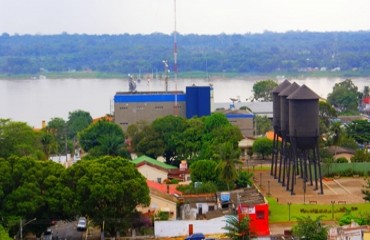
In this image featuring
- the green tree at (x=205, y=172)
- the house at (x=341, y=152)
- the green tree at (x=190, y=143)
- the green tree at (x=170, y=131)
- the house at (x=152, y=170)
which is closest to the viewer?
the green tree at (x=205, y=172)

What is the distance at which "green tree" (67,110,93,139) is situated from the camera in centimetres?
4219

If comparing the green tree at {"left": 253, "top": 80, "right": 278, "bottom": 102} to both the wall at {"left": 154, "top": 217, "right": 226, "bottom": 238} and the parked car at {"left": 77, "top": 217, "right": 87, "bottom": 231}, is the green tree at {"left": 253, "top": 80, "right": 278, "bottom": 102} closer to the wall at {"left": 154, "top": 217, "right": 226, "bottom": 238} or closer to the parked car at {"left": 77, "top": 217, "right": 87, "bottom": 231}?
the parked car at {"left": 77, "top": 217, "right": 87, "bottom": 231}

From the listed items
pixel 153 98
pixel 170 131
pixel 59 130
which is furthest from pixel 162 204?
pixel 59 130

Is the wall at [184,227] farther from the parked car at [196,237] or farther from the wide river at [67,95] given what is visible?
the wide river at [67,95]

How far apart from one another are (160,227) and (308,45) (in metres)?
149

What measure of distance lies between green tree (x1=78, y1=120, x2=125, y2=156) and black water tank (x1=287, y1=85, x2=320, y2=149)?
7972 mm

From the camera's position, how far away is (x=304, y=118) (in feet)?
81.1

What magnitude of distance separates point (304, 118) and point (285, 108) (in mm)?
1996

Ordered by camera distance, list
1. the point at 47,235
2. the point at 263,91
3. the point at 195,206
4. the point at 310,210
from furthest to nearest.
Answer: the point at 263,91 < the point at 310,210 < the point at 195,206 < the point at 47,235

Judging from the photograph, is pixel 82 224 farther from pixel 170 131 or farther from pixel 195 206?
pixel 170 131

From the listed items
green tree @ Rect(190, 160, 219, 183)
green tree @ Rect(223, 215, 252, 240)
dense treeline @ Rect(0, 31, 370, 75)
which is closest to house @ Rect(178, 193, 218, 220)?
green tree @ Rect(190, 160, 219, 183)

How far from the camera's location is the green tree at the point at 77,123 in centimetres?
4219

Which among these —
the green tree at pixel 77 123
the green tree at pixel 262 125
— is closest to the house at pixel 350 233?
the green tree at pixel 262 125

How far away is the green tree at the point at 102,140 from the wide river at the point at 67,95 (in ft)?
60.3
